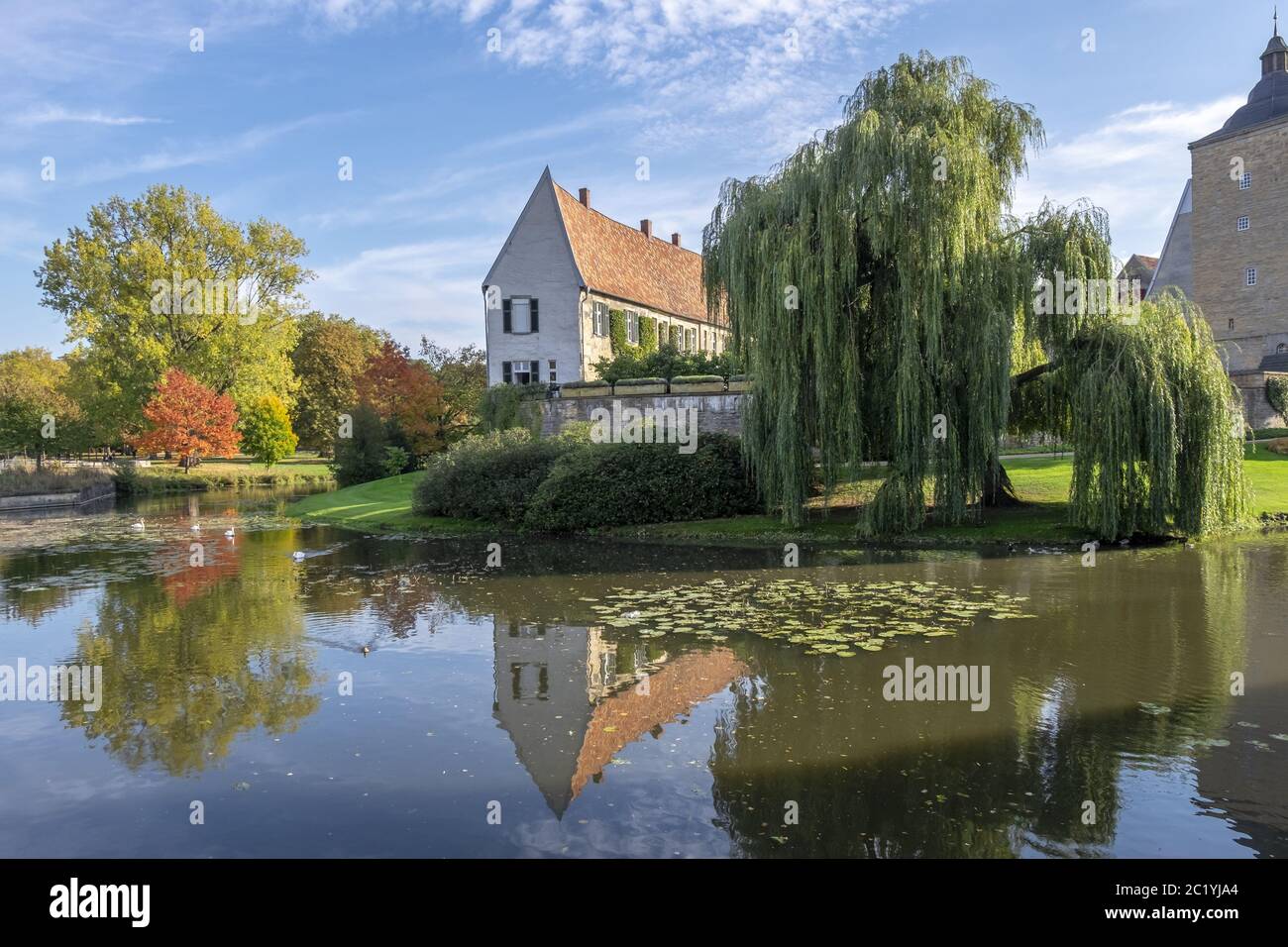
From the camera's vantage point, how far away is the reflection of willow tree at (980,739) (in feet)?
18.6

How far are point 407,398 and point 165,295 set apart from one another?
16179mm

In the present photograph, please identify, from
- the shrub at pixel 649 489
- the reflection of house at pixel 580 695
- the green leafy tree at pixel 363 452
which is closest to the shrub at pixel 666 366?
the shrub at pixel 649 489

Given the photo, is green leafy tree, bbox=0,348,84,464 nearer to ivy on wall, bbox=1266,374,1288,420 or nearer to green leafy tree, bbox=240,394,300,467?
green leafy tree, bbox=240,394,300,467

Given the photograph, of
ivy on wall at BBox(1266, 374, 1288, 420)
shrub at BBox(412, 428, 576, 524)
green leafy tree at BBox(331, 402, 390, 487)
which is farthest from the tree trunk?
green leafy tree at BBox(331, 402, 390, 487)

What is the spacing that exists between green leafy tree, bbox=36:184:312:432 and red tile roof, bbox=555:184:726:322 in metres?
19.0

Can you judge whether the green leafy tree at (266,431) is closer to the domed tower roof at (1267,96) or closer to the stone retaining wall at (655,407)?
the stone retaining wall at (655,407)

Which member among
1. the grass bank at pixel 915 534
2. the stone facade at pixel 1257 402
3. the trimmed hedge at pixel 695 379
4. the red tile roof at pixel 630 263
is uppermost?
the red tile roof at pixel 630 263

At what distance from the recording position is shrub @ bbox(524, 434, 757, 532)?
73.6 feet

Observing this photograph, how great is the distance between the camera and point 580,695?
8844 mm

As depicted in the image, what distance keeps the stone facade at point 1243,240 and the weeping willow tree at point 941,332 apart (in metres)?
31.5

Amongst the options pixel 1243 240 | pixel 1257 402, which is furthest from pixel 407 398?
pixel 1243 240

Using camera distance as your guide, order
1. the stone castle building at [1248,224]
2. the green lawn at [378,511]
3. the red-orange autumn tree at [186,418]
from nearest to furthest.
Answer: the green lawn at [378,511]
the stone castle building at [1248,224]
the red-orange autumn tree at [186,418]
